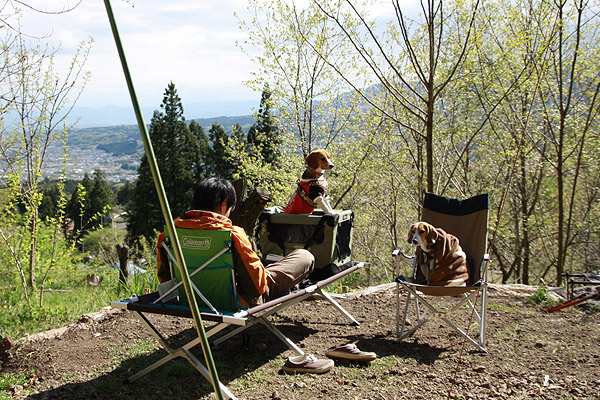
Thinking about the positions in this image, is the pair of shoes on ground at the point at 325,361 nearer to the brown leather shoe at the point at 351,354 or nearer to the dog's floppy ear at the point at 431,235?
the brown leather shoe at the point at 351,354

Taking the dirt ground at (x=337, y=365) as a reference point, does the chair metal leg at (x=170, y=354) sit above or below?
above

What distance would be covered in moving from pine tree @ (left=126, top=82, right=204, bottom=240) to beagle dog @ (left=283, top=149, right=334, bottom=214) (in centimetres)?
2566

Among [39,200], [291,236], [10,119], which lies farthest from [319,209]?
[10,119]

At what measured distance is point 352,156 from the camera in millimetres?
10000

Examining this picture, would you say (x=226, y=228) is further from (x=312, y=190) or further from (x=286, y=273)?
(x=312, y=190)

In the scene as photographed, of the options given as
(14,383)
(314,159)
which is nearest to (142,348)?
(14,383)

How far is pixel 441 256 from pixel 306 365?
1.34 m

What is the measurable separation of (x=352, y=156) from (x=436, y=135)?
1802 mm

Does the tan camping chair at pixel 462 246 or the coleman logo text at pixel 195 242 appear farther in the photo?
the tan camping chair at pixel 462 246

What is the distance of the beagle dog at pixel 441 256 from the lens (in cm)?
357

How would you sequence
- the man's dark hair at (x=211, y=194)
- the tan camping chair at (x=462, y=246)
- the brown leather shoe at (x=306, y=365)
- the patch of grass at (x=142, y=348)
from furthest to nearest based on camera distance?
the tan camping chair at (x=462, y=246) < the patch of grass at (x=142, y=348) < the brown leather shoe at (x=306, y=365) < the man's dark hair at (x=211, y=194)

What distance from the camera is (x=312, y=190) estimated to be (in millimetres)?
4078

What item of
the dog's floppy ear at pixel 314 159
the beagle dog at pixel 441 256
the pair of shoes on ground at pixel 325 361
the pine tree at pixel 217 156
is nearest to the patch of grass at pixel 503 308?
the beagle dog at pixel 441 256

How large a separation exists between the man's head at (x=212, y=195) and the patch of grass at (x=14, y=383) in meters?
1.36
